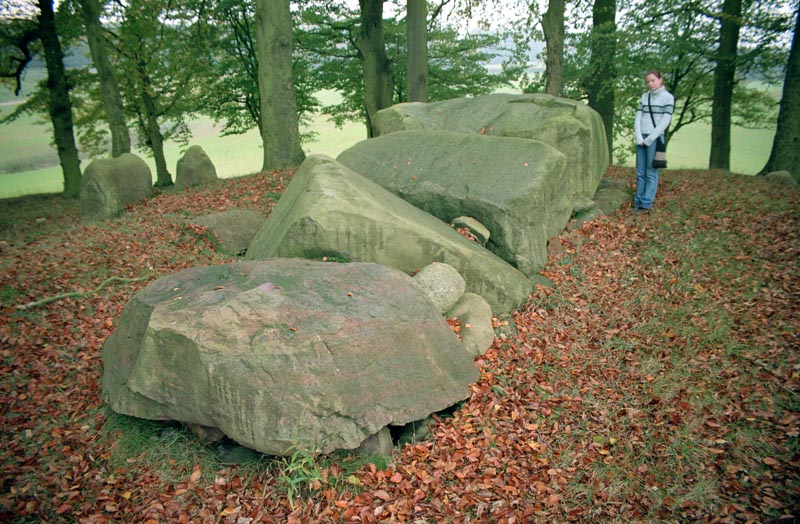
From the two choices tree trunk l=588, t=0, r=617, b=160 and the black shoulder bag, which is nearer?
the black shoulder bag

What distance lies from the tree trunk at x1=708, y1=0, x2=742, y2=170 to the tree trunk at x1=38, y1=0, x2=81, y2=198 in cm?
2128

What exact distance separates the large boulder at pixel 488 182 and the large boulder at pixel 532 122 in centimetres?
80

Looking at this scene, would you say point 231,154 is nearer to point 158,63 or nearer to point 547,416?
point 158,63

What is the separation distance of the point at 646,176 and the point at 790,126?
6.09 metres

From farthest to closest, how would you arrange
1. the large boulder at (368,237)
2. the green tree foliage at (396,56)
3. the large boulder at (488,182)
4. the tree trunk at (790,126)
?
the green tree foliage at (396,56) → the tree trunk at (790,126) → the large boulder at (488,182) → the large boulder at (368,237)

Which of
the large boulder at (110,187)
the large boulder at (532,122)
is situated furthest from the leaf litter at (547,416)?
the large boulder at (110,187)

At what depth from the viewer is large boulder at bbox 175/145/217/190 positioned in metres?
14.2

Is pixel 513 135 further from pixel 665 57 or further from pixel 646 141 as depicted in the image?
pixel 665 57

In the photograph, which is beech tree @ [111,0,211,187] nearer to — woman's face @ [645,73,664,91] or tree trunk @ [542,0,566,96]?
tree trunk @ [542,0,566,96]

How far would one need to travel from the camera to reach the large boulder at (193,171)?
14.2 m

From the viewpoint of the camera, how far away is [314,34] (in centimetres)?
2133

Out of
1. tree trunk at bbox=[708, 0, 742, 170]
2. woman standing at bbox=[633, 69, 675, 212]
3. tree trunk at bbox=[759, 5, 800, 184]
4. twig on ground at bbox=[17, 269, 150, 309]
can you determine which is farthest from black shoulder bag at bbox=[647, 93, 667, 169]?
twig on ground at bbox=[17, 269, 150, 309]

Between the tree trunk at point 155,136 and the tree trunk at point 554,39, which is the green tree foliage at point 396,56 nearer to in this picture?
the tree trunk at point 155,136

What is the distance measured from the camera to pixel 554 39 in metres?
12.7
